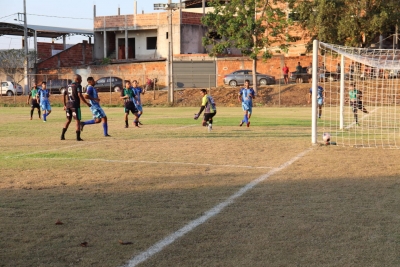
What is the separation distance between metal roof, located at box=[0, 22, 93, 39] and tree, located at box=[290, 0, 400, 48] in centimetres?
3099

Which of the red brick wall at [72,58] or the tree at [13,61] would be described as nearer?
the tree at [13,61]

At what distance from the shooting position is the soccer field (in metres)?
5.55

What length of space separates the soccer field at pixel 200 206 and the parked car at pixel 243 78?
33.9 metres

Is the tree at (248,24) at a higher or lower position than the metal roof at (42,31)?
lower

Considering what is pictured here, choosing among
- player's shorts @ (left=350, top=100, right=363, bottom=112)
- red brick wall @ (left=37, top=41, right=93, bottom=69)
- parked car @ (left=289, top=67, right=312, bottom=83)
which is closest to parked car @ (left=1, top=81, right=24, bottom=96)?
red brick wall @ (left=37, top=41, right=93, bottom=69)

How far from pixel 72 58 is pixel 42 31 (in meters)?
4.44

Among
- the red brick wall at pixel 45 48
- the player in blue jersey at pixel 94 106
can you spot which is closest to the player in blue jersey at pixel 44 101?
the player in blue jersey at pixel 94 106

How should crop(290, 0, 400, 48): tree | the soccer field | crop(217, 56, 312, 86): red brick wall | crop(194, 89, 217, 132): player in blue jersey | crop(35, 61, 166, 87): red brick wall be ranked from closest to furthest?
1. the soccer field
2. crop(194, 89, 217, 132): player in blue jersey
3. crop(290, 0, 400, 48): tree
4. crop(217, 56, 312, 86): red brick wall
5. crop(35, 61, 166, 87): red brick wall

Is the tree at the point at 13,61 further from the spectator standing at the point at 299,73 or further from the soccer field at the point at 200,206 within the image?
the soccer field at the point at 200,206

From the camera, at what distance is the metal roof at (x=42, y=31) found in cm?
5997

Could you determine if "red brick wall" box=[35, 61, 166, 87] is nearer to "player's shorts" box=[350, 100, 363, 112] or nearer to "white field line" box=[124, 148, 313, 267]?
"player's shorts" box=[350, 100, 363, 112]

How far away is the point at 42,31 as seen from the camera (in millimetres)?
60656

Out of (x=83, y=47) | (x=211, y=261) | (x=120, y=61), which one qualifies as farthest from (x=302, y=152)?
(x=83, y=47)

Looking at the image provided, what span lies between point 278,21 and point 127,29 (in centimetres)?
2281
